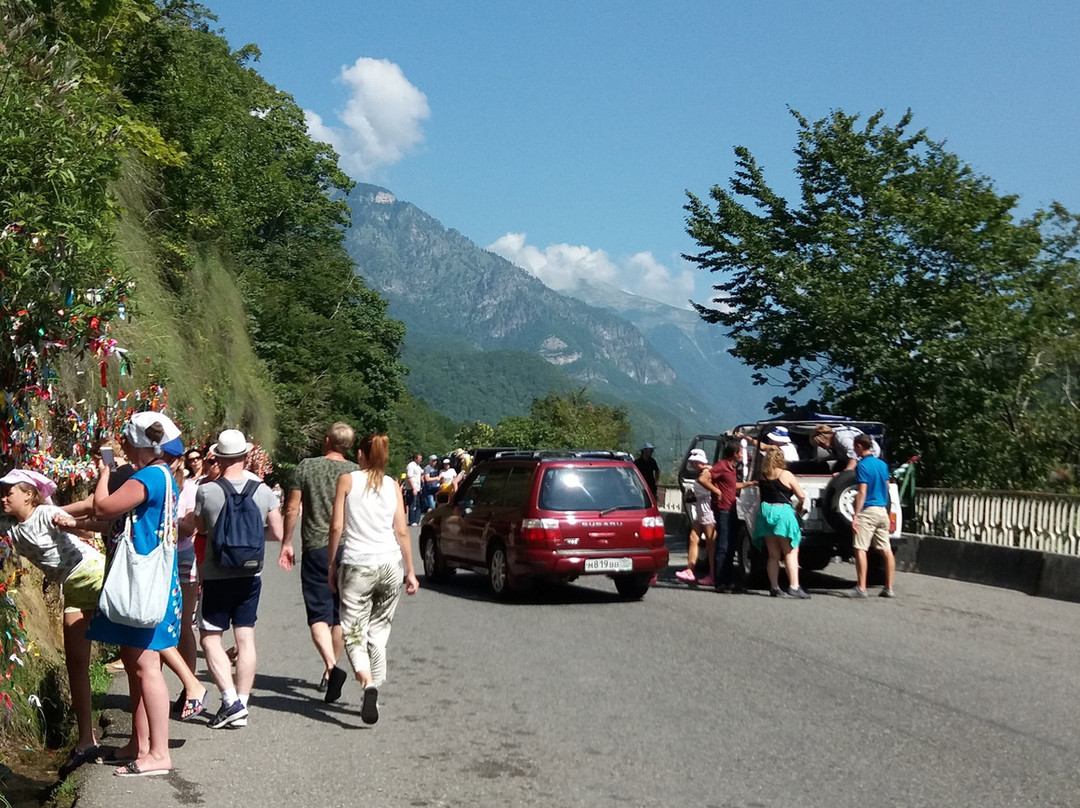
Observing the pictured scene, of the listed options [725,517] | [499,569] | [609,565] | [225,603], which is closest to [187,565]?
[225,603]

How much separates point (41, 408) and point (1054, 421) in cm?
1831

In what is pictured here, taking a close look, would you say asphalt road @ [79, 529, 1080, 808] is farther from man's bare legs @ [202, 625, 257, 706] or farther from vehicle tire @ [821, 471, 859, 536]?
vehicle tire @ [821, 471, 859, 536]

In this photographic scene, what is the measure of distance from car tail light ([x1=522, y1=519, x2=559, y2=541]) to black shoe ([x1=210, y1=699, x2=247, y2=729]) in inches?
280

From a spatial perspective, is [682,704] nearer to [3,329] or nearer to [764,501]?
[3,329]

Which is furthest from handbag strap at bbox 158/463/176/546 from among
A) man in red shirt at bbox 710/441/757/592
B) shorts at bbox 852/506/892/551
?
shorts at bbox 852/506/892/551

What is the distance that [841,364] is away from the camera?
26422mm

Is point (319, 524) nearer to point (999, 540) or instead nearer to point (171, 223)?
point (999, 540)

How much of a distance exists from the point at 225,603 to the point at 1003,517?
527 inches

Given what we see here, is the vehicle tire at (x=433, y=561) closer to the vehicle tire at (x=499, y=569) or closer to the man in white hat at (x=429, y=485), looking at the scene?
the vehicle tire at (x=499, y=569)

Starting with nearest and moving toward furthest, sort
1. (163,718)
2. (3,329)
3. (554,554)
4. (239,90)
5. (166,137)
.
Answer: (163,718), (3,329), (554,554), (166,137), (239,90)

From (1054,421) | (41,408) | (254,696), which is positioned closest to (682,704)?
(254,696)

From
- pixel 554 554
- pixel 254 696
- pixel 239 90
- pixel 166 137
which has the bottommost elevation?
pixel 254 696

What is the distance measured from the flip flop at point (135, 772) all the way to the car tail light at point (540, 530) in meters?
8.40

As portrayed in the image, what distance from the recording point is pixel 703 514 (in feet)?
55.6
